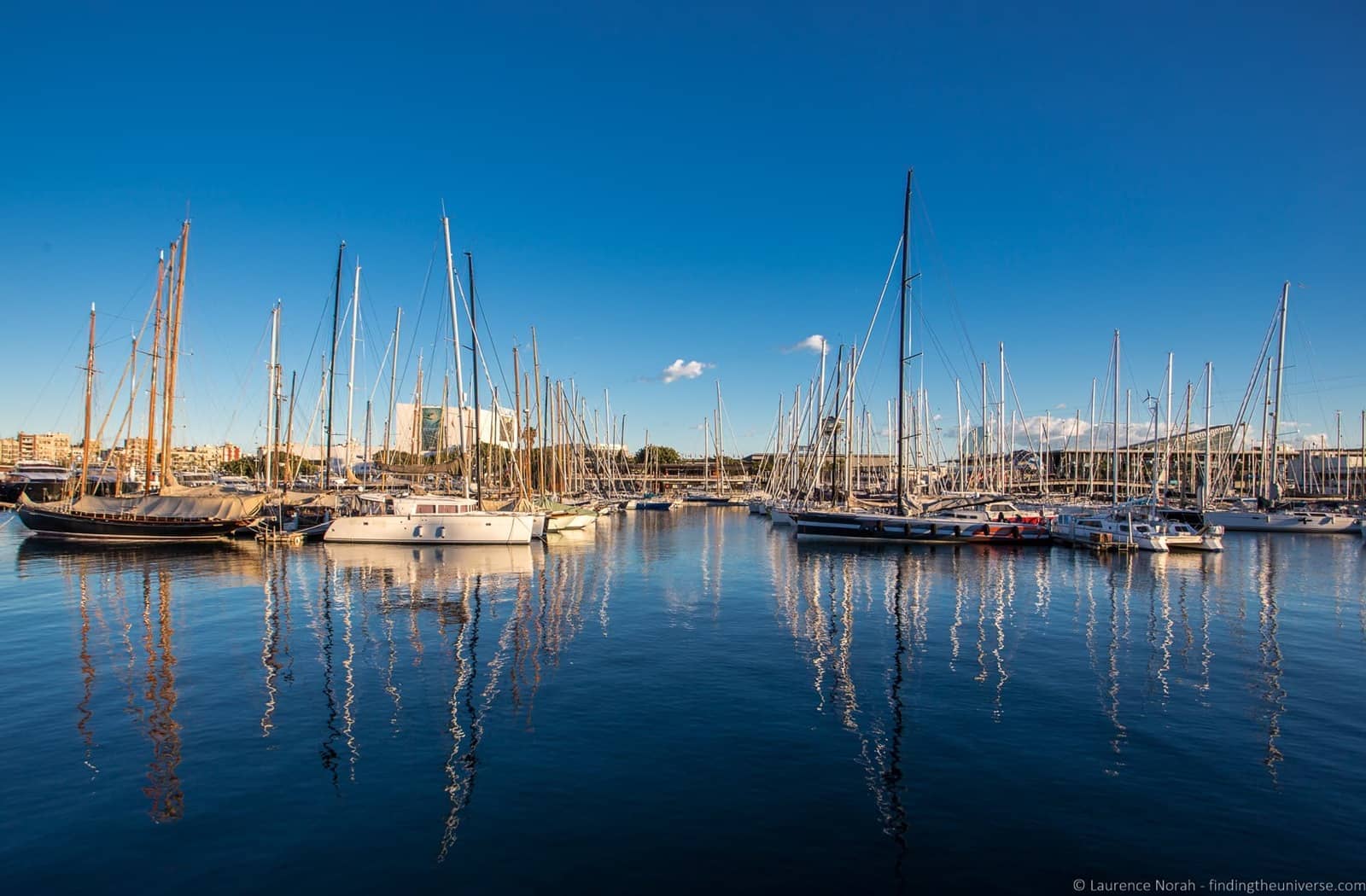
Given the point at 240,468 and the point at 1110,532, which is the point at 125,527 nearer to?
the point at 1110,532

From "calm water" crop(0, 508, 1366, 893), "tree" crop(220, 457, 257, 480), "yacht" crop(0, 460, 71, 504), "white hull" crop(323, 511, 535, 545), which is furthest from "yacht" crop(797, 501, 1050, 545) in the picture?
"tree" crop(220, 457, 257, 480)

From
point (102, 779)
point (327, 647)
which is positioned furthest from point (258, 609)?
point (102, 779)

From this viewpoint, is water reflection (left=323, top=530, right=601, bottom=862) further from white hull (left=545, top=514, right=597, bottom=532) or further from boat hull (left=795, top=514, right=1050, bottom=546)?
boat hull (left=795, top=514, right=1050, bottom=546)

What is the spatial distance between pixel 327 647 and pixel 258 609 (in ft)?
23.5

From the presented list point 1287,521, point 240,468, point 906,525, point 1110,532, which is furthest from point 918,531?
point 240,468

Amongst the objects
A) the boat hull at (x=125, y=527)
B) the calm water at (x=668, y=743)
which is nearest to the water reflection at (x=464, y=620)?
the calm water at (x=668, y=743)

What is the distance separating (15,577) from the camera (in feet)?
101

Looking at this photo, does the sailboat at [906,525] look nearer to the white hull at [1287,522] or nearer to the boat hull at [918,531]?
the boat hull at [918,531]

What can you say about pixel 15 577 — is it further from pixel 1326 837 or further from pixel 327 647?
pixel 1326 837

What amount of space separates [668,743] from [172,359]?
50847mm

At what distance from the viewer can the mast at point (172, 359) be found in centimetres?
4806

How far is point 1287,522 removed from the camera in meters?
66.8

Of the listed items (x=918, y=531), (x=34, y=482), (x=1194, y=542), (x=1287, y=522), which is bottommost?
(x=1194, y=542)

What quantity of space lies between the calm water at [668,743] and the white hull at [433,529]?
1830 centimetres
